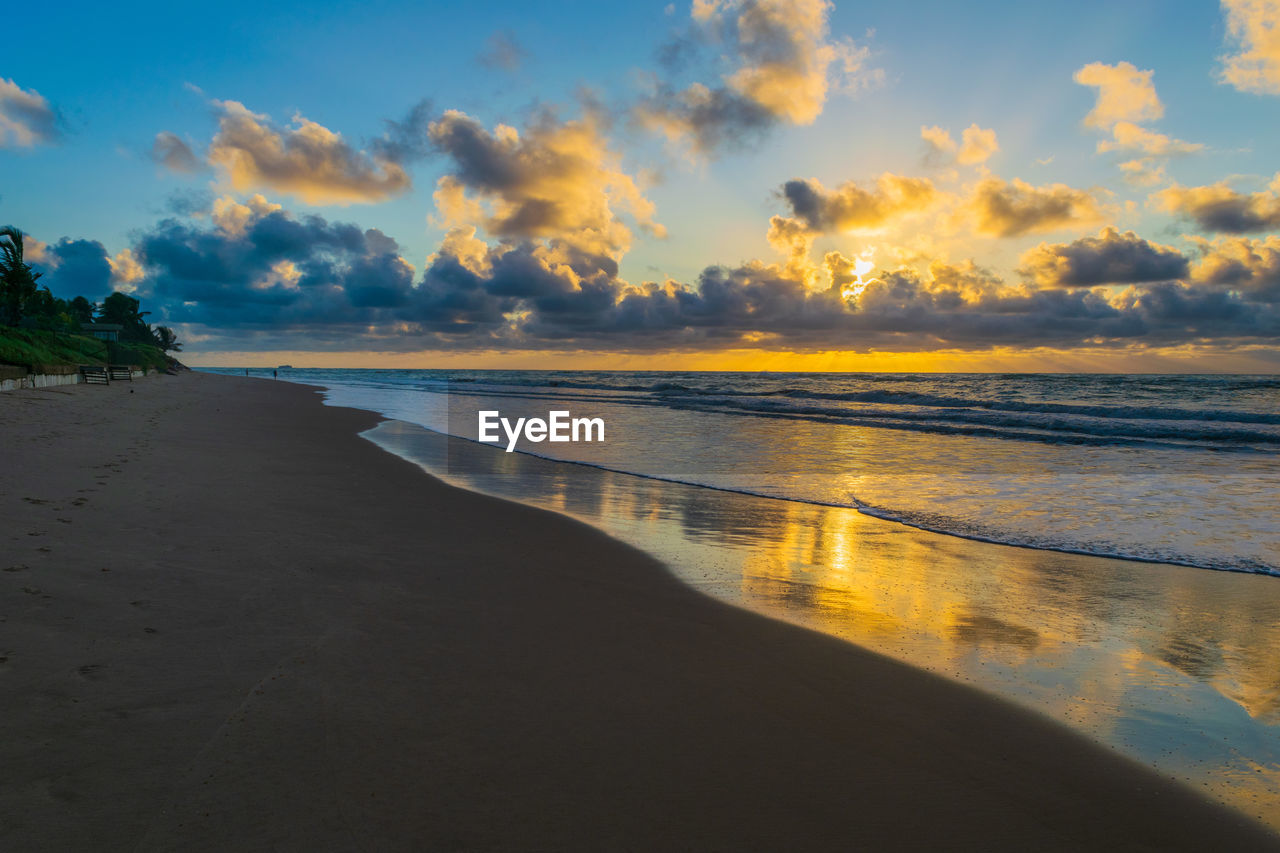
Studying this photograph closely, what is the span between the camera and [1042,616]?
22.1ft

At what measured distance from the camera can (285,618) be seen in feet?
17.9

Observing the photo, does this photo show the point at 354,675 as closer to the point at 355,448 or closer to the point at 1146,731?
the point at 1146,731

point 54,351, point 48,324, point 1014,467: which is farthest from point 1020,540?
point 48,324

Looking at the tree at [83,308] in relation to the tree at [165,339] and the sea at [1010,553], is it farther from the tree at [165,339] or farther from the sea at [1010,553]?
the sea at [1010,553]

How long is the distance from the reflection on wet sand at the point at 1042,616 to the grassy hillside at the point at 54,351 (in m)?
28.2

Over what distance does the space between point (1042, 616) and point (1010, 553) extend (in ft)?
9.36

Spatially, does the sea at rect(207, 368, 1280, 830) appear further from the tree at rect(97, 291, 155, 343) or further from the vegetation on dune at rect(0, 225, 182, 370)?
the tree at rect(97, 291, 155, 343)

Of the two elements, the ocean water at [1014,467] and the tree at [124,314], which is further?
the tree at [124,314]

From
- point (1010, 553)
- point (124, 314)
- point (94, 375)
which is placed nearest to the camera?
point (1010, 553)

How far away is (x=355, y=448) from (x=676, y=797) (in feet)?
57.4

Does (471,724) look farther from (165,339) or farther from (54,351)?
(165,339)

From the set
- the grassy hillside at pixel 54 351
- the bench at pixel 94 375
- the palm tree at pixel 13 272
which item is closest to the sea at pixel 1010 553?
the grassy hillside at pixel 54 351

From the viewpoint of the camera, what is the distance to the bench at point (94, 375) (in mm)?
33812

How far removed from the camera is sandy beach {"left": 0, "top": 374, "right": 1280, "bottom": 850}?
317 centimetres
